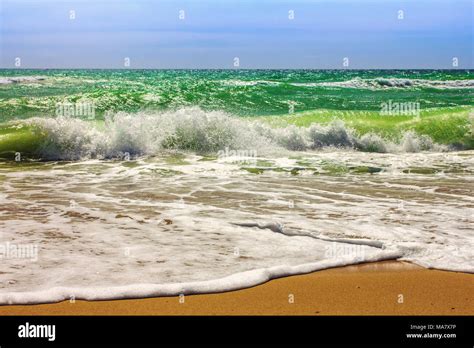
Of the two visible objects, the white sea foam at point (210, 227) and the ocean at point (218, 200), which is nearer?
the white sea foam at point (210, 227)

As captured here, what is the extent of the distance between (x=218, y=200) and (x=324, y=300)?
385 centimetres

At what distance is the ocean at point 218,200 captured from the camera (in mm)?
4914

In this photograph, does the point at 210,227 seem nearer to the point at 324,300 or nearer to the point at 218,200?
the point at 218,200

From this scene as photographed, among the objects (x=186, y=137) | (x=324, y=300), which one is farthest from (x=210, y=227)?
(x=186, y=137)

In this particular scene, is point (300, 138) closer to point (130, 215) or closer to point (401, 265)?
point (130, 215)

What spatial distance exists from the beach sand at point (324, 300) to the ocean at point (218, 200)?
16 centimetres

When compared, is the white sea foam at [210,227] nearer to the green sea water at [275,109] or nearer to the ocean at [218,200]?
the ocean at [218,200]

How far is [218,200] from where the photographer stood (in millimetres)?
7930

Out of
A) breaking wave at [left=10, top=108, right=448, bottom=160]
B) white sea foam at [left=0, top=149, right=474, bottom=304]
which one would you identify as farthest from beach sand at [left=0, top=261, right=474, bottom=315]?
breaking wave at [left=10, top=108, right=448, bottom=160]

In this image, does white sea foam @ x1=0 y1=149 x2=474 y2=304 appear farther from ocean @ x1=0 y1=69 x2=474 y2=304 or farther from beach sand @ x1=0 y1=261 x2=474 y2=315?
beach sand @ x1=0 y1=261 x2=474 y2=315

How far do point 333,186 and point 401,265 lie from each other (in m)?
4.19

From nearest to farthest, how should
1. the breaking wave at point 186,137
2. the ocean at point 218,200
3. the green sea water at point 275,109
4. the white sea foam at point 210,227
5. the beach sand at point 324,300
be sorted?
1. the beach sand at point 324,300
2. the white sea foam at point 210,227
3. the ocean at point 218,200
4. the breaking wave at point 186,137
5. the green sea water at point 275,109

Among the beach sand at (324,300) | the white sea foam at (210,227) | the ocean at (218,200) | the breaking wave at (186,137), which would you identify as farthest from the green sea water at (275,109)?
the beach sand at (324,300)
